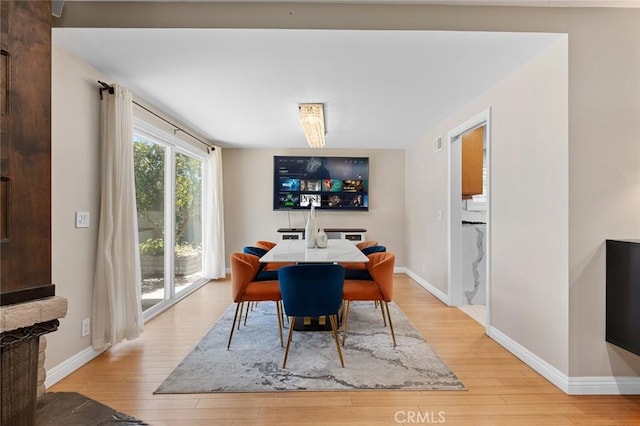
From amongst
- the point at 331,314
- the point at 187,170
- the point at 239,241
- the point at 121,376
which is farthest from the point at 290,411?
the point at 239,241

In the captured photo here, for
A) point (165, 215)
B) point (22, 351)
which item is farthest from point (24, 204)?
point (165, 215)

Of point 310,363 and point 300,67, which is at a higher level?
point 300,67

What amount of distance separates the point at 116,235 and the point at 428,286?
414 cm

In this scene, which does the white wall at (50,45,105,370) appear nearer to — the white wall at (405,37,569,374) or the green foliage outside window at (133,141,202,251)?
the green foliage outside window at (133,141,202,251)

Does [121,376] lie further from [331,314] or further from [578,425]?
[578,425]

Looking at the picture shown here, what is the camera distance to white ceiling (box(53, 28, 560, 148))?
2.21 meters

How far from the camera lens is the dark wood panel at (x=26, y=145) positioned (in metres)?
0.89

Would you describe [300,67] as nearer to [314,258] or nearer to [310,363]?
[314,258]

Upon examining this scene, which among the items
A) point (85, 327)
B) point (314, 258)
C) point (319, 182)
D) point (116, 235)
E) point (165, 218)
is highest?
point (319, 182)

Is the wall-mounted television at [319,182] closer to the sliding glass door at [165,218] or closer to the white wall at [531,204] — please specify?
the sliding glass door at [165,218]

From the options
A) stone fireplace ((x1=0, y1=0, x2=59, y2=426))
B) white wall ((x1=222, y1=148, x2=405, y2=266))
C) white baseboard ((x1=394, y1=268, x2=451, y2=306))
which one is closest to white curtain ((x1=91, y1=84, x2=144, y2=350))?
stone fireplace ((x1=0, y1=0, x2=59, y2=426))

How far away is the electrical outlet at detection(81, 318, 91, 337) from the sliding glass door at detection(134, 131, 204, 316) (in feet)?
3.31

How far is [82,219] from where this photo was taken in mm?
2561

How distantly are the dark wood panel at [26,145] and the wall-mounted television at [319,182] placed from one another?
5039 mm
